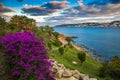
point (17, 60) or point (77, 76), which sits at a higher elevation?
point (17, 60)

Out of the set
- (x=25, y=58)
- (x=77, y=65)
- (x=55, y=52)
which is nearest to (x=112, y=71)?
(x=77, y=65)

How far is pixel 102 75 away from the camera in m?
31.4

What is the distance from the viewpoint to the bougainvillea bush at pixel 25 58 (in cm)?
1120

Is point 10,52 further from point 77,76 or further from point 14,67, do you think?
point 77,76

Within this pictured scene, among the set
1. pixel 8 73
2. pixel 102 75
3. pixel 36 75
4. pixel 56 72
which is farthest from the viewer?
pixel 102 75

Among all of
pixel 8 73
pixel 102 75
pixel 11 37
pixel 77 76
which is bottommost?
pixel 102 75

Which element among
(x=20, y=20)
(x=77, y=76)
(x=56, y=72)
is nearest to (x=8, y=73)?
(x=56, y=72)

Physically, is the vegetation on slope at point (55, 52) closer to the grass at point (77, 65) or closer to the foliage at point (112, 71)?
the grass at point (77, 65)

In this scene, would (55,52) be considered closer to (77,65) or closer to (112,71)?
(77,65)

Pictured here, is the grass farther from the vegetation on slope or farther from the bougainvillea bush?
the bougainvillea bush

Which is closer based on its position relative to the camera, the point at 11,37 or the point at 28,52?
the point at 28,52

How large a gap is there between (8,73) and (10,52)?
113 cm

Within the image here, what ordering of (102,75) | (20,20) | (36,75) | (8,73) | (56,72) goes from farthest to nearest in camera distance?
1. (20,20)
2. (102,75)
3. (56,72)
4. (8,73)
5. (36,75)

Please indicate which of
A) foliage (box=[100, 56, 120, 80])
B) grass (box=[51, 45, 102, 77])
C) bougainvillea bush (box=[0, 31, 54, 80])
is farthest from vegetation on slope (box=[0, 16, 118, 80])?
foliage (box=[100, 56, 120, 80])
